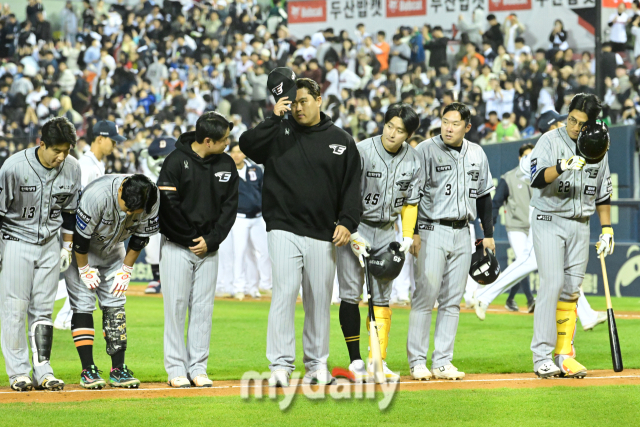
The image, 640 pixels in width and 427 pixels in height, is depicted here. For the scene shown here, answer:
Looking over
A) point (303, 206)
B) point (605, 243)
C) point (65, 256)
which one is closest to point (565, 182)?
point (605, 243)

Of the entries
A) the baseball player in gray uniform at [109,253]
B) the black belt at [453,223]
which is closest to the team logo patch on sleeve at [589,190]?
the black belt at [453,223]

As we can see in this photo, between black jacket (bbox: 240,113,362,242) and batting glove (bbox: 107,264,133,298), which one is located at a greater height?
black jacket (bbox: 240,113,362,242)

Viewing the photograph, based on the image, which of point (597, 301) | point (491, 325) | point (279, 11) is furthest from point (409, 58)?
point (491, 325)

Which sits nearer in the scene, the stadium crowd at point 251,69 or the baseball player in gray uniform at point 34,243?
the baseball player in gray uniform at point 34,243

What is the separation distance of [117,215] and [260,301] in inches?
317

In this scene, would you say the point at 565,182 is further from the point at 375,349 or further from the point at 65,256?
the point at 65,256

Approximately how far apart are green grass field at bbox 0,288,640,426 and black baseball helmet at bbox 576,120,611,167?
6.24ft

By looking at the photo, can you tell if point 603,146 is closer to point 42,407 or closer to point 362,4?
point 42,407

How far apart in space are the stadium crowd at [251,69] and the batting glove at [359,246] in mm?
9941

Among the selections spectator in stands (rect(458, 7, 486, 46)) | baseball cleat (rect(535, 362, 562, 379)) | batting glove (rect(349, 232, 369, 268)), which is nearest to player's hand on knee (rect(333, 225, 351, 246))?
batting glove (rect(349, 232, 369, 268))

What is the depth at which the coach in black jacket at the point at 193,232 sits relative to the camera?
6738 mm

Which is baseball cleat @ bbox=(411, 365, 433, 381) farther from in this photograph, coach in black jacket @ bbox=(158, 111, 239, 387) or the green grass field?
coach in black jacket @ bbox=(158, 111, 239, 387)

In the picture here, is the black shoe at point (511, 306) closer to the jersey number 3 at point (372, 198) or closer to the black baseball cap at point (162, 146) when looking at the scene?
the black baseball cap at point (162, 146)

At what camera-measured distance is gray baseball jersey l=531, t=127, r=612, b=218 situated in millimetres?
7301
